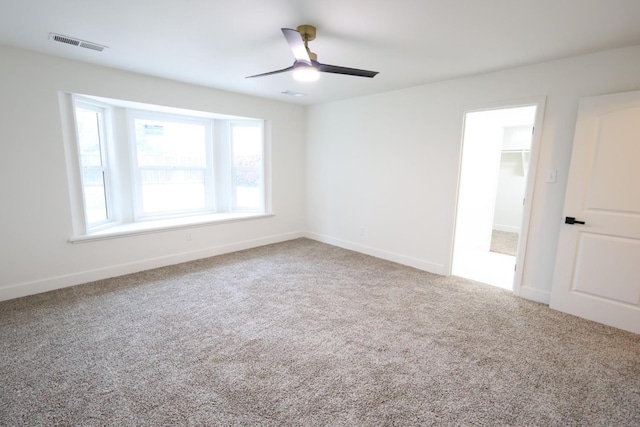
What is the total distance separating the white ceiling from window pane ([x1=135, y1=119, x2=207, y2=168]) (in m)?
1.11

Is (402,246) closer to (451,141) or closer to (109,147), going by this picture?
(451,141)

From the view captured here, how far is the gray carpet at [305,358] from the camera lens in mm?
1657

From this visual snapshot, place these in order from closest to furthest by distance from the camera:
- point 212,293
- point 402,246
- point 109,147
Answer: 1. point 212,293
2. point 109,147
3. point 402,246

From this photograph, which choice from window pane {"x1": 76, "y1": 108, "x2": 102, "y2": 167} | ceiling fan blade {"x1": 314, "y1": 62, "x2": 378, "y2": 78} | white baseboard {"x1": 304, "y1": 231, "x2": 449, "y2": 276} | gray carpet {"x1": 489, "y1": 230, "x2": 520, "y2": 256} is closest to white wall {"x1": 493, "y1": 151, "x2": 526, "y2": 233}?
gray carpet {"x1": 489, "y1": 230, "x2": 520, "y2": 256}

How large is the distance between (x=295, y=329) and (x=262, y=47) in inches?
102

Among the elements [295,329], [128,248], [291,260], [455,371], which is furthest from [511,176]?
[128,248]

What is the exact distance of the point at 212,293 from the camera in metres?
3.16

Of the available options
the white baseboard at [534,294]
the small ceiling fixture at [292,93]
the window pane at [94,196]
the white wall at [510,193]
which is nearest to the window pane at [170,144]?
the window pane at [94,196]

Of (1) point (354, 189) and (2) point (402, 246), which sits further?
(1) point (354, 189)

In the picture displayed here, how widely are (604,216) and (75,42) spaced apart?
5.06 meters

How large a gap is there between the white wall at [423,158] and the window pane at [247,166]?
0.96 meters

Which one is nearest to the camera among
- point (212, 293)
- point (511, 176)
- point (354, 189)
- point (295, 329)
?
point (295, 329)

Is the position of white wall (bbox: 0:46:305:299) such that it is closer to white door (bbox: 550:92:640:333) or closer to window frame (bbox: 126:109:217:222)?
window frame (bbox: 126:109:217:222)

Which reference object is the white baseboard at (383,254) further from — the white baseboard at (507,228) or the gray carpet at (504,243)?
the white baseboard at (507,228)
